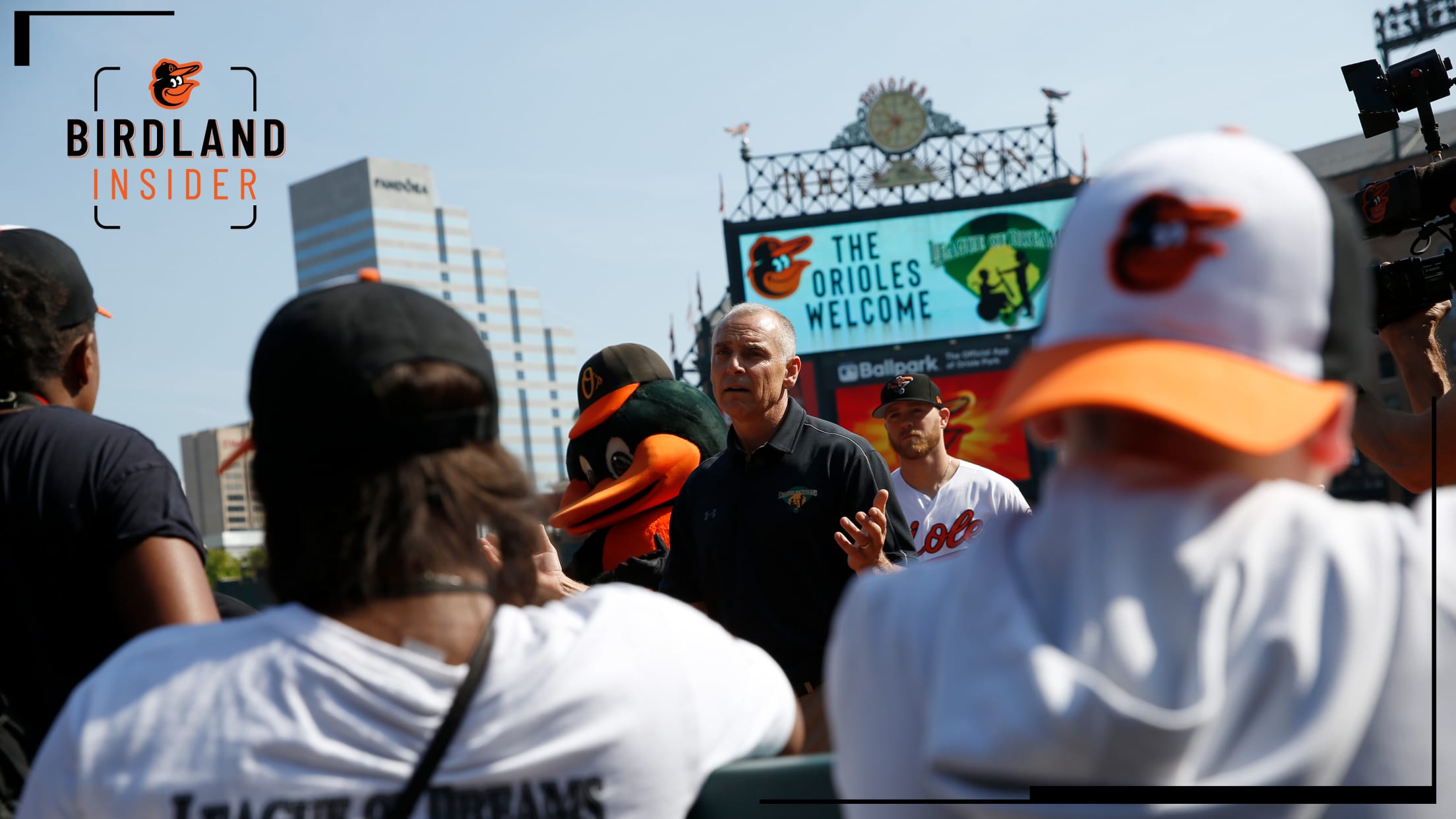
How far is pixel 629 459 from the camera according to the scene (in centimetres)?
473

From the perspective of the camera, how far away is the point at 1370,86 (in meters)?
3.93

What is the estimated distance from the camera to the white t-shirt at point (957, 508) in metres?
5.89

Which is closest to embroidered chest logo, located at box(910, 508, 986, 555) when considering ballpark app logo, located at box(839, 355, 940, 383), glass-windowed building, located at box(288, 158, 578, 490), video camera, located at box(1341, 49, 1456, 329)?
video camera, located at box(1341, 49, 1456, 329)

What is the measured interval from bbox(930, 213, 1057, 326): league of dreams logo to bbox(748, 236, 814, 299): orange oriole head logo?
322cm

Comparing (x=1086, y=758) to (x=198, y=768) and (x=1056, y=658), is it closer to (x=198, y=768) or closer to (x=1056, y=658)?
(x=1056, y=658)

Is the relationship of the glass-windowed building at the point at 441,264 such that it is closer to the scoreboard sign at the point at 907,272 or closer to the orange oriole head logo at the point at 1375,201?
the scoreboard sign at the point at 907,272

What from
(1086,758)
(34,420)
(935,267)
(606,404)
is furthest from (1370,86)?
(935,267)

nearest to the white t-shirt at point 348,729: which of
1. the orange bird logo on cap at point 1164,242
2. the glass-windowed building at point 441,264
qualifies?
the orange bird logo on cap at point 1164,242

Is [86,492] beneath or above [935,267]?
beneath

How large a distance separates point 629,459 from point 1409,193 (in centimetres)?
287

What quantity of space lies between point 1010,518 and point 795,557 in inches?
117

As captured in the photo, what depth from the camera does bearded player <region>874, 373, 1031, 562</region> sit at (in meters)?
5.92

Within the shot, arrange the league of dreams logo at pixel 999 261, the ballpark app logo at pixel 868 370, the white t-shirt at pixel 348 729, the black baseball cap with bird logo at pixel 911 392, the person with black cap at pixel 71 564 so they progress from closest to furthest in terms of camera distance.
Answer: the white t-shirt at pixel 348 729, the person with black cap at pixel 71 564, the black baseball cap with bird logo at pixel 911 392, the ballpark app logo at pixel 868 370, the league of dreams logo at pixel 999 261

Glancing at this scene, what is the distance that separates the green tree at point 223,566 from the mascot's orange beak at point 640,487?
1775 inches
